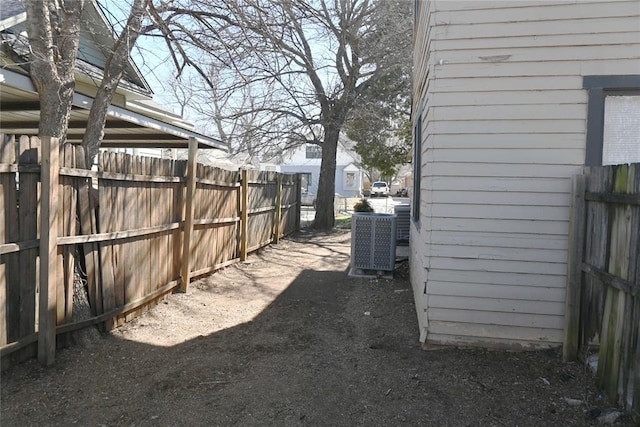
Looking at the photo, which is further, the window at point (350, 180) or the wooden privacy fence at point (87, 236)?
the window at point (350, 180)

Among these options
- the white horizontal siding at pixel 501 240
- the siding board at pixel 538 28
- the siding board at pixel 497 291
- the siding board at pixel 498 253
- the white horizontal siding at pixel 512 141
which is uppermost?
the siding board at pixel 538 28

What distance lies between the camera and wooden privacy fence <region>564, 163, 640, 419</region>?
9.05 ft

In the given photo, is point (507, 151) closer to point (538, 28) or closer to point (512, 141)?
point (512, 141)

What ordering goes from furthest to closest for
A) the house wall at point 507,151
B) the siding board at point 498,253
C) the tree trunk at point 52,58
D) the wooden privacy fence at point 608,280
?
the tree trunk at point 52,58
the siding board at point 498,253
the house wall at point 507,151
the wooden privacy fence at point 608,280

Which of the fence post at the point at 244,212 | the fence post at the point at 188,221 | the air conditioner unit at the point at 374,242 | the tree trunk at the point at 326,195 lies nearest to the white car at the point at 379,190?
the tree trunk at the point at 326,195

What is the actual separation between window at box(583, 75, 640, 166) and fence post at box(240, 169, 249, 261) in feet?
19.1

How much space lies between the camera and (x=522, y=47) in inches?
155

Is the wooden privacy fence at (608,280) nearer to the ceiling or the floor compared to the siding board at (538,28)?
nearer to the floor

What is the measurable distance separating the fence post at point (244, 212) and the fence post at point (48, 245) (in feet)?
15.7

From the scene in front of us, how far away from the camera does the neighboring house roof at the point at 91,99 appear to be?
5504 millimetres

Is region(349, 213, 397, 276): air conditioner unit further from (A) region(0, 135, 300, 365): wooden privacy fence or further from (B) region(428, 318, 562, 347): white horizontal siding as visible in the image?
(B) region(428, 318, 562, 347): white horizontal siding

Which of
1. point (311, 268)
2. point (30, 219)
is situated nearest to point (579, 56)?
point (30, 219)

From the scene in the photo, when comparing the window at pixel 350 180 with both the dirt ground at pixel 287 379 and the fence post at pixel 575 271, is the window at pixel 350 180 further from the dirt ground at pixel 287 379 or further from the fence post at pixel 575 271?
the fence post at pixel 575 271

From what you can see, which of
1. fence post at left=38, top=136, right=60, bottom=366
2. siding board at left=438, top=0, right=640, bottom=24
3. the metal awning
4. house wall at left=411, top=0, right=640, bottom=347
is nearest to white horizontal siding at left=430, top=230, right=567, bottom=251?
house wall at left=411, top=0, right=640, bottom=347
